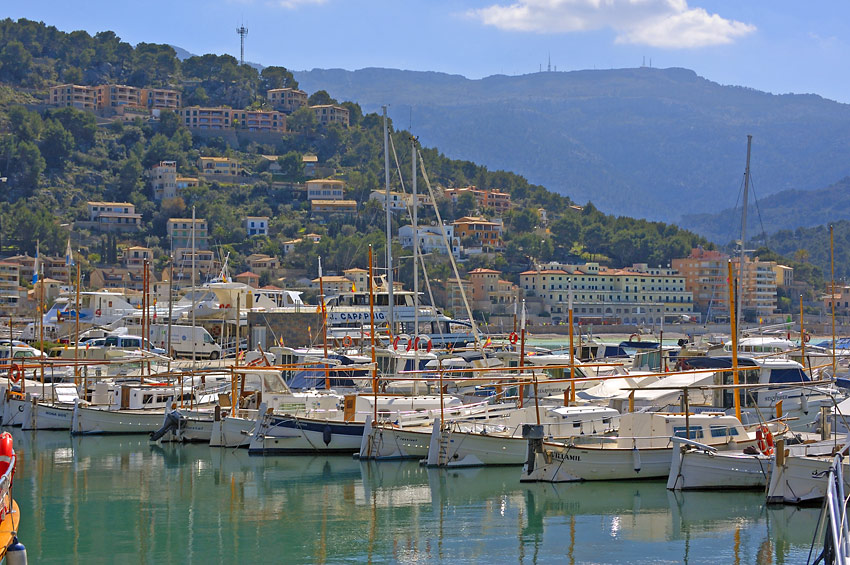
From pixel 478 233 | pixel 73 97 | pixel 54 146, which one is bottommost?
pixel 478 233

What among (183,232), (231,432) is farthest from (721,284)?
(231,432)

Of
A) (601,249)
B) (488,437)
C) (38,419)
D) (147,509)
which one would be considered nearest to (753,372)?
(488,437)

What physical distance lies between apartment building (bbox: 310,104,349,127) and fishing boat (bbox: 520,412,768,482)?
153641 mm

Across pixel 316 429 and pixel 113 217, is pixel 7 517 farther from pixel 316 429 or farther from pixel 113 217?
pixel 113 217

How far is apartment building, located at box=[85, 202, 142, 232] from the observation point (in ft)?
442

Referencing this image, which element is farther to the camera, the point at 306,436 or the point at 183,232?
the point at 183,232

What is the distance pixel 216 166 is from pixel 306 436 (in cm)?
12759

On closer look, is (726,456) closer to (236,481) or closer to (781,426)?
(781,426)

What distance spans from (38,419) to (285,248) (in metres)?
101

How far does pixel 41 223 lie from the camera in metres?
123

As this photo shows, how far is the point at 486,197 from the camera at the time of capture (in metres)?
165

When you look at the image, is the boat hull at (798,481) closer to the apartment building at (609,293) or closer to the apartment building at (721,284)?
the apartment building at (609,293)

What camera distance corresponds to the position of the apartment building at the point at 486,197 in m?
160

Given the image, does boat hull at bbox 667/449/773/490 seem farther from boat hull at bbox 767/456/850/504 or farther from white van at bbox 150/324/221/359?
white van at bbox 150/324/221/359
